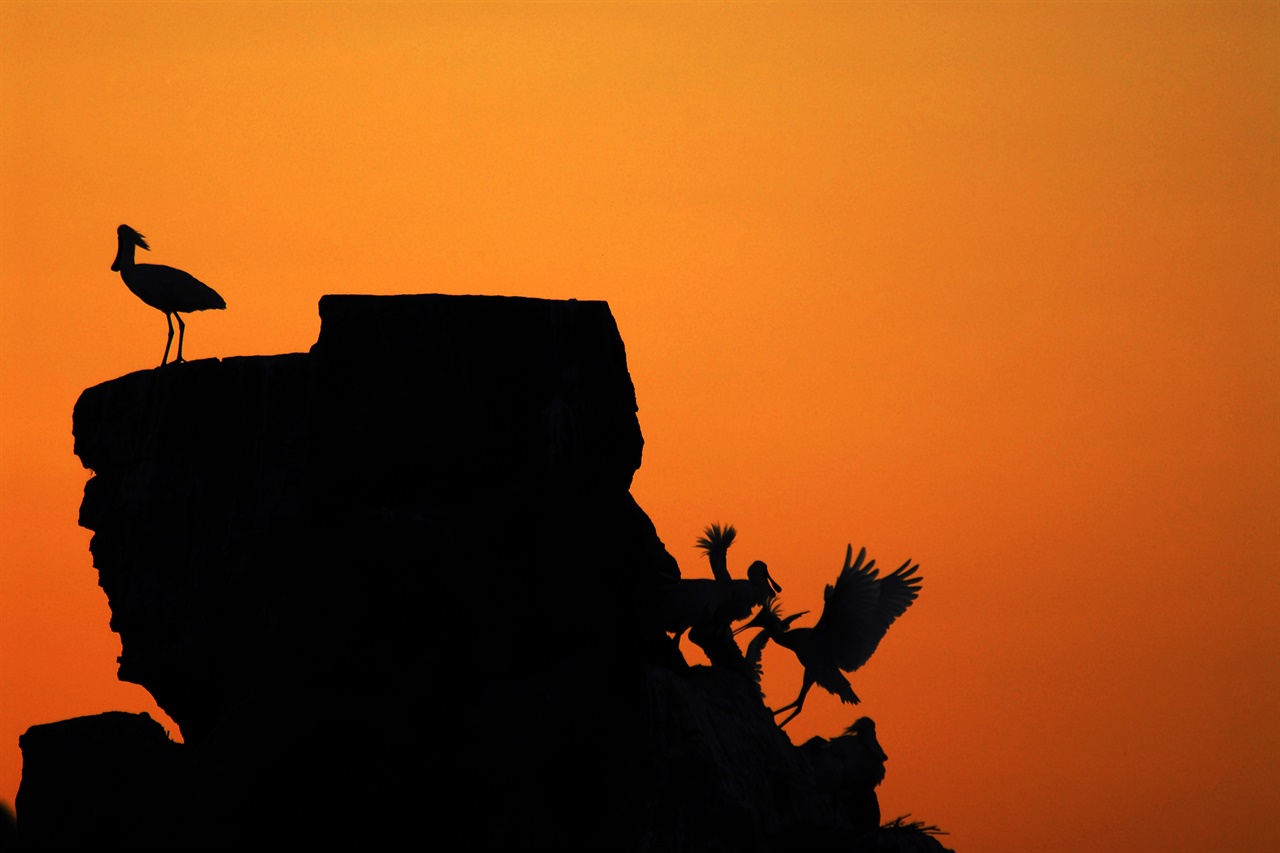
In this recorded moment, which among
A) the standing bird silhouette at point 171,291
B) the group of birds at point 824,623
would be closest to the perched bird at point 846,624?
the group of birds at point 824,623

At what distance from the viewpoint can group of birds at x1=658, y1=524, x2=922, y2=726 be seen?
125 feet

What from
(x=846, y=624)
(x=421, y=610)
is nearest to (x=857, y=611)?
(x=846, y=624)

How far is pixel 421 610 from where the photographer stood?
113 ft

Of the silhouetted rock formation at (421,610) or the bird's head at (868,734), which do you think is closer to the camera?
the silhouetted rock formation at (421,610)

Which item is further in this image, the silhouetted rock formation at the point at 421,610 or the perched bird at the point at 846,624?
the perched bird at the point at 846,624

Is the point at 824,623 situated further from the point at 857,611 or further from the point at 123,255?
the point at 123,255

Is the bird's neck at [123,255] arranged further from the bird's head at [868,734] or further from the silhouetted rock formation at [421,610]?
the bird's head at [868,734]

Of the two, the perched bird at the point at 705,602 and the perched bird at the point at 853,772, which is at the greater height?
the perched bird at the point at 705,602

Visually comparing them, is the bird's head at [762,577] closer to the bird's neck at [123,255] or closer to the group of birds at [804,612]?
the group of birds at [804,612]

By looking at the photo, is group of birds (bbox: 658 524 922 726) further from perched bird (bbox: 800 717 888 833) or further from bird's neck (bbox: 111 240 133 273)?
bird's neck (bbox: 111 240 133 273)

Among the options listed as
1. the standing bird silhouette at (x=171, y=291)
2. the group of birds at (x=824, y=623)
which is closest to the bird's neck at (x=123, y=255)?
the standing bird silhouette at (x=171, y=291)

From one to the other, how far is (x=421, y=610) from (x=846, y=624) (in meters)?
6.65

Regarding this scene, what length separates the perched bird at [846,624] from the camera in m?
38.4

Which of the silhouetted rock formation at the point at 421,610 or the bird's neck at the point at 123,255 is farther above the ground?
the bird's neck at the point at 123,255
